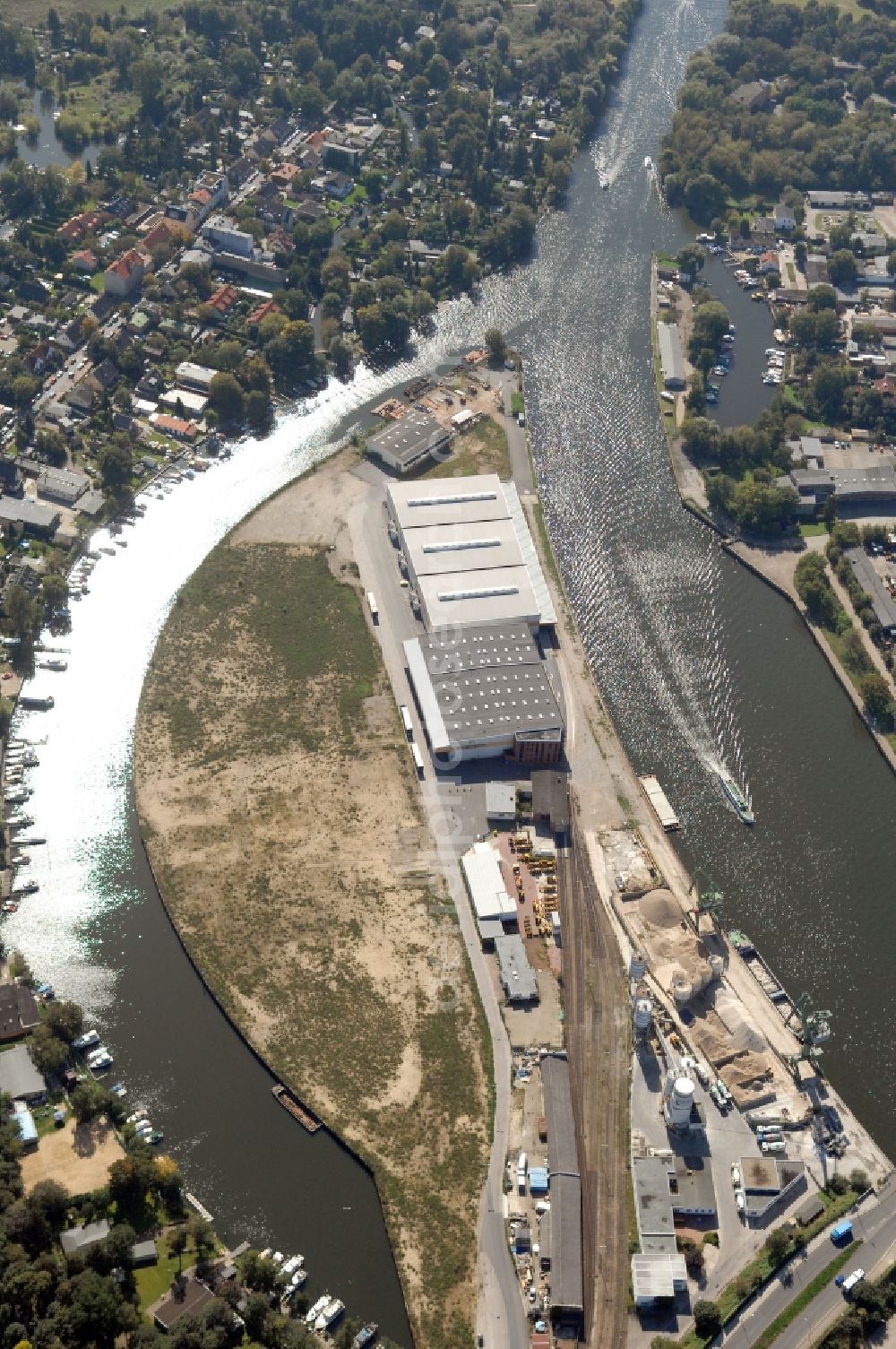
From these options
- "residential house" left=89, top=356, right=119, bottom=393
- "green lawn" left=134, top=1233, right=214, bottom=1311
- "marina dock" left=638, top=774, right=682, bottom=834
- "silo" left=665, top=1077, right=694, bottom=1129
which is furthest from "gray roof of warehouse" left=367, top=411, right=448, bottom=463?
"green lawn" left=134, top=1233, right=214, bottom=1311

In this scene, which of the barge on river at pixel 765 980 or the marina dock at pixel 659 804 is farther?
the marina dock at pixel 659 804

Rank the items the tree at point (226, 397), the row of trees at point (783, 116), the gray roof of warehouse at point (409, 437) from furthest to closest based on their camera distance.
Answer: the row of trees at point (783, 116) < the tree at point (226, 397) < the gray roof of warehouse at point (409, 437)

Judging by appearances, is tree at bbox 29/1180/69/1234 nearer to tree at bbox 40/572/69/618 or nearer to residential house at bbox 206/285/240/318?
tree at bbox 40/572/69/618

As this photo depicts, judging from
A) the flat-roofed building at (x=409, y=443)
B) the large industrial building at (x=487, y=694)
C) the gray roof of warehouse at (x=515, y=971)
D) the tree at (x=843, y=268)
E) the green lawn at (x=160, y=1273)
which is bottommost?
the green lawn at (x=160, y=1273)

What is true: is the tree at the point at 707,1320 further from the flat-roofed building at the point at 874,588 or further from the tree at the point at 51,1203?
the flat-roofed building at the point at 874,588

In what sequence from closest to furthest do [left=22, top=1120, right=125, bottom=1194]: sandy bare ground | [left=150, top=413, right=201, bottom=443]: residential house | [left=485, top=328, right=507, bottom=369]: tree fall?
[left=22, top=1120, right=125, bottom=1194]: sandy bare ground → [left=150, top=413, right=201, bottom=443]: residential house → [left=485, top=328, right=507, bottom=369]: tree

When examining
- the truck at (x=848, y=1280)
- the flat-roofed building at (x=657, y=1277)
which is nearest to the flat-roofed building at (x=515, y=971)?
the flat-roofed building at (x=657, y=1277)
